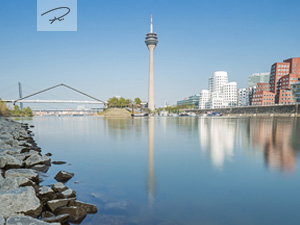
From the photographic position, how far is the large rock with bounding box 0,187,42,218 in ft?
14.8

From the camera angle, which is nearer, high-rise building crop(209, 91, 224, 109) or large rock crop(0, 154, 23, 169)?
large rock crop(0, 154, 23, 169)

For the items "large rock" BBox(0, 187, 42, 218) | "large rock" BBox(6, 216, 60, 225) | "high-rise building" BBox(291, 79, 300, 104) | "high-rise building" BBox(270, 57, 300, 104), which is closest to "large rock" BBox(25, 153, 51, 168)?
"large rock" BBox(0, 187, 42, 218)

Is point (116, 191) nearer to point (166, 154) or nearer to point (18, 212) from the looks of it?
point (18, 212)

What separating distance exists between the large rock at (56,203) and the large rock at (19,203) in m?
0.24

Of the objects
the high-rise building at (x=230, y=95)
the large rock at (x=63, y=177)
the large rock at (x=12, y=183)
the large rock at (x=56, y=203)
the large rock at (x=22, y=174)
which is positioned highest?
the high-rise building at (x=230, y=95)

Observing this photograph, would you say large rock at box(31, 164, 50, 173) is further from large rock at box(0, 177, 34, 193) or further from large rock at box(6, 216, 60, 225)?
large rock at box(6, 216, 60, 225)

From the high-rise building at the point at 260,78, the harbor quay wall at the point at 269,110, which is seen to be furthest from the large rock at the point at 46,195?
the high-rise building at the point at 260,78

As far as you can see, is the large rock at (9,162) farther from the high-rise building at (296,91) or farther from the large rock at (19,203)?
the high-rise building at (296,91)

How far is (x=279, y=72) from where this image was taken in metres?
119

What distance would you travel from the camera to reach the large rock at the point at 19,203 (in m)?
4.50

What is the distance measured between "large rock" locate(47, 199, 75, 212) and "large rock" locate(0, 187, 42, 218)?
235 mm

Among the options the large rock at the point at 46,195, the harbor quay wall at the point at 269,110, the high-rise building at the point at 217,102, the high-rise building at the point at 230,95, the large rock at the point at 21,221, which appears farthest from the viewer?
the high-rise building at the point at 230,95

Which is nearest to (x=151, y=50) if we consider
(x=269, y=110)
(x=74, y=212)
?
(x=269, y=110)

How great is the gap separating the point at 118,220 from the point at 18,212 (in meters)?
2.26
